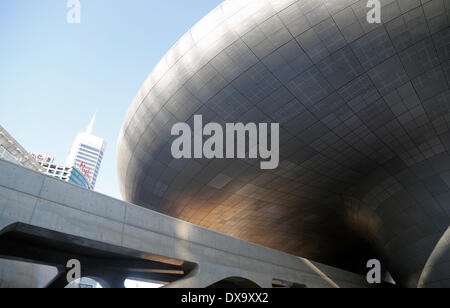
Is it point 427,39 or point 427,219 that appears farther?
point 427,219

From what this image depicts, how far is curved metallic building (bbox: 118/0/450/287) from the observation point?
435 inches

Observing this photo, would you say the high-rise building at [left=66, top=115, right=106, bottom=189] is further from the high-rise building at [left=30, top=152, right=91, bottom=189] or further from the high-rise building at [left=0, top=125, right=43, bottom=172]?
the high-rise building at [left=0, top=125, right=43, bottom=172]

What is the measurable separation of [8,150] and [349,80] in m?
34.7

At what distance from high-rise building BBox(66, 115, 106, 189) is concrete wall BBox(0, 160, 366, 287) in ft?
563

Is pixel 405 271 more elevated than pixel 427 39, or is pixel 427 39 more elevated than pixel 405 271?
pixel 427 39

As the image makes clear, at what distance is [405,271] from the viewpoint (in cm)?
1742

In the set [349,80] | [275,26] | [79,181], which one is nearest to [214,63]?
[275,26]

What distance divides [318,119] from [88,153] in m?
182

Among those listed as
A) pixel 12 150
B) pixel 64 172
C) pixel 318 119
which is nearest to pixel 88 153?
pixel 64 172

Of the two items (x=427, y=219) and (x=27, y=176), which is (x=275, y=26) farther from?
(x=427, y=219)

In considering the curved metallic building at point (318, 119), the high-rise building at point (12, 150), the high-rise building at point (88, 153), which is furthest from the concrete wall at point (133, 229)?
the high-rise building at point (88, 153)

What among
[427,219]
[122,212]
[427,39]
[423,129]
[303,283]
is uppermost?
[427,39]

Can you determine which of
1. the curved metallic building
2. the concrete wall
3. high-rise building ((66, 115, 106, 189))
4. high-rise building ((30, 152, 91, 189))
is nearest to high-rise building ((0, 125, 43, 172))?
the curved metallic building

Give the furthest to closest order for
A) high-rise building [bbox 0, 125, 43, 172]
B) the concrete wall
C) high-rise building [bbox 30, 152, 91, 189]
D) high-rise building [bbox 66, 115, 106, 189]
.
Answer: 1. high-rise building [bbox 66, 115, 106, 189]
2. high-rise building [bbox 30, 152, 91, 189]
3. high-rise building [bbox 0, 125, 43, 172]
4. the concrete wall
